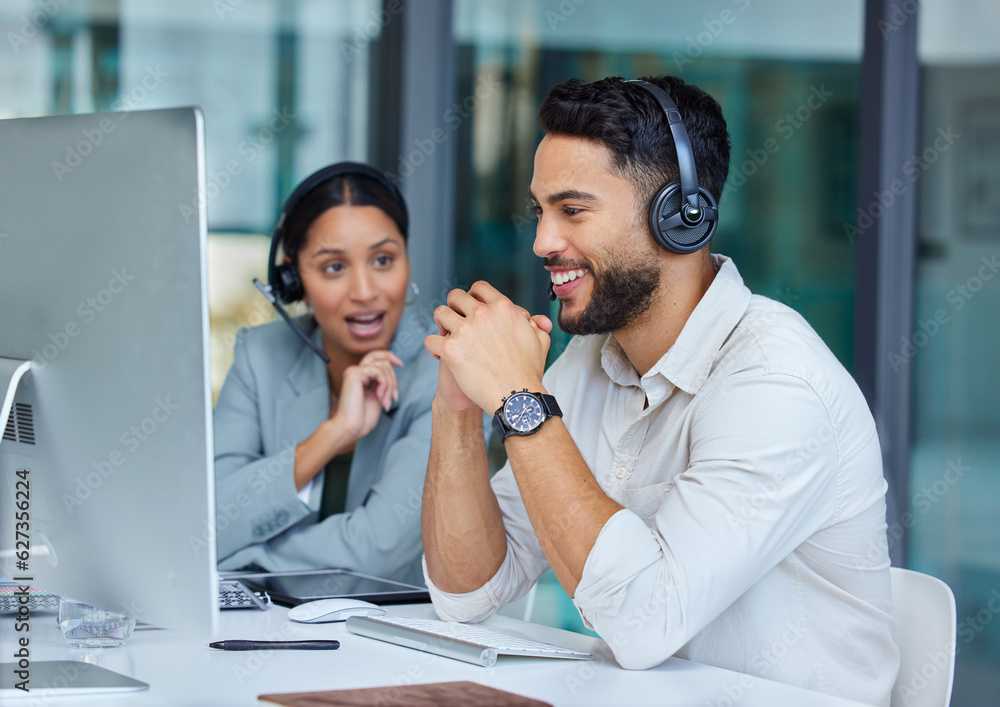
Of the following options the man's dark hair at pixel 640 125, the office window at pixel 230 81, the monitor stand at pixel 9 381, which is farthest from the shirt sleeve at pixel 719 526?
the office window at pixel 230 81

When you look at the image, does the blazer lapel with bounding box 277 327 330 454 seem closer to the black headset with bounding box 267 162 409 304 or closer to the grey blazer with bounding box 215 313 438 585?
the grey blazer with bounding box 215 313 438 585

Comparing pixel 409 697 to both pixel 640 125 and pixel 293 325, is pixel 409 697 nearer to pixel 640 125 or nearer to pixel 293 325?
pixel 640 125

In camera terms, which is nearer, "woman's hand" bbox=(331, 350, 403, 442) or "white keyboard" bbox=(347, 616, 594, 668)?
"white keyboard" bbox=(347, 616, 594, 668)

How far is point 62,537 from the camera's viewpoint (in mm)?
1014

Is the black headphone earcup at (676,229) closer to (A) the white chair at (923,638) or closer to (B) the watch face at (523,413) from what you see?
(B) the watch face at (523,413)

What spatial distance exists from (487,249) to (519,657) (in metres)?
2.21

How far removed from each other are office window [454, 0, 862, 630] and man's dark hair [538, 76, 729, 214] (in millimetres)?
728

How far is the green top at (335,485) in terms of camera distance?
7.22ft

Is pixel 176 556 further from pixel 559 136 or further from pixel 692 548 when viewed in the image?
pixel 559 136

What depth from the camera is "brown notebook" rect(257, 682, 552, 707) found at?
0.93 m

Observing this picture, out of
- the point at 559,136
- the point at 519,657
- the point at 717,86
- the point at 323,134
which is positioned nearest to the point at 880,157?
the point at 717,86

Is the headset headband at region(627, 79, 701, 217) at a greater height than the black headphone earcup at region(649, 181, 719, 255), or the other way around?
the headset headband at region(627, 79, 701, 217)

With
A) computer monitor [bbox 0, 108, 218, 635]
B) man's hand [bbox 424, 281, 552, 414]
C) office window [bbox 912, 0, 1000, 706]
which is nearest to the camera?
computer monitor [bbox 0, 108, 218, 635]

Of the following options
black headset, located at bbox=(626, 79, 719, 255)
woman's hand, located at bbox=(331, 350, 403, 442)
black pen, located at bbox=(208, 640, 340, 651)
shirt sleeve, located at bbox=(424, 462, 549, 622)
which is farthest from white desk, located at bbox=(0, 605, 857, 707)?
woman's hand, located at bbox=(331, 350, 403, 442)
